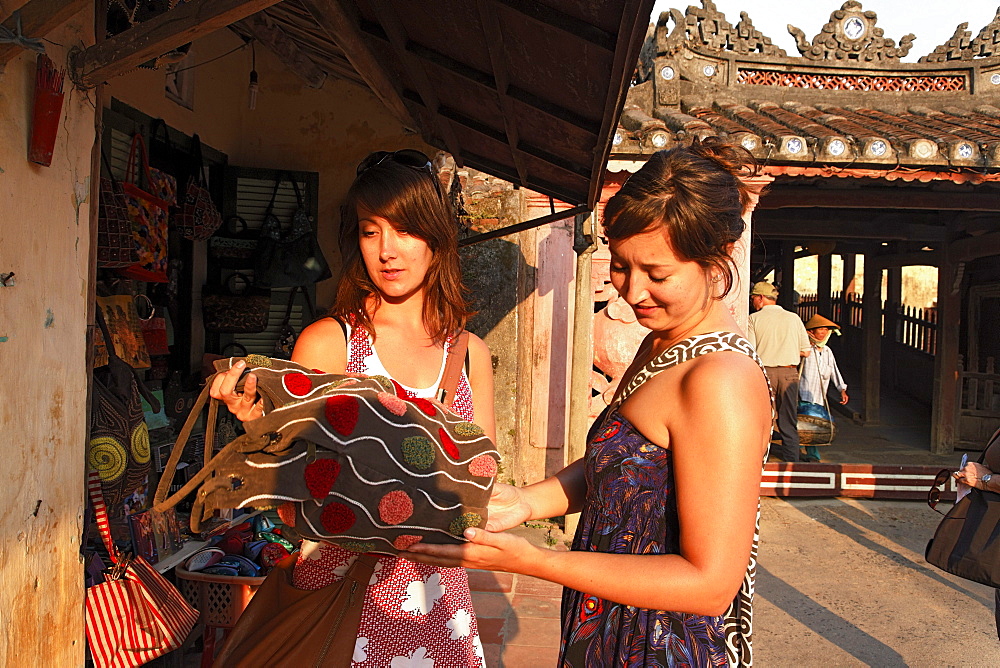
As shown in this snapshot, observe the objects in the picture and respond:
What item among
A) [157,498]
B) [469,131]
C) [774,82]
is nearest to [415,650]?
[157,498]

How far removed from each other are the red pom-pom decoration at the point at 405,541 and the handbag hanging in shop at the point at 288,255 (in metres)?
3.64

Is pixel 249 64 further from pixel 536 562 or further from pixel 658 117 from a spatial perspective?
pixel 536 562

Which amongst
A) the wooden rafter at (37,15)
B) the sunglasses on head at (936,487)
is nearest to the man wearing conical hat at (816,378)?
the sunglasses on head at (936,487)

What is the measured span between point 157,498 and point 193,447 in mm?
3181

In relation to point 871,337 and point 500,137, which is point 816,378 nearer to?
point 871,337

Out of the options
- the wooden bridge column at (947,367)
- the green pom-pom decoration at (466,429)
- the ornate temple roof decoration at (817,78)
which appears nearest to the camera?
the green pom-pom decoration at (466,429)

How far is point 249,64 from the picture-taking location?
17.3ft

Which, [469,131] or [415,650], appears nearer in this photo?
[415,650]

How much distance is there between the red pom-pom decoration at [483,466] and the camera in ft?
4.99

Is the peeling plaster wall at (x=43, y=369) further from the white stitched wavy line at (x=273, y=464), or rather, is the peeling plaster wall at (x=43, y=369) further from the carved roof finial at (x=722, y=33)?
the carved roof finial at (x=722, y=33)

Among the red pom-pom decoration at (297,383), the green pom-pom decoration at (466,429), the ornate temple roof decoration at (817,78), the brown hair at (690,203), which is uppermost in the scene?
the ornate temple roof decoration at (817,78)

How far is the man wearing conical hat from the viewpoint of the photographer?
319 inches

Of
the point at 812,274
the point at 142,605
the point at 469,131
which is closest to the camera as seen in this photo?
the point at 142,605

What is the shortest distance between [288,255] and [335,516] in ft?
12.3
